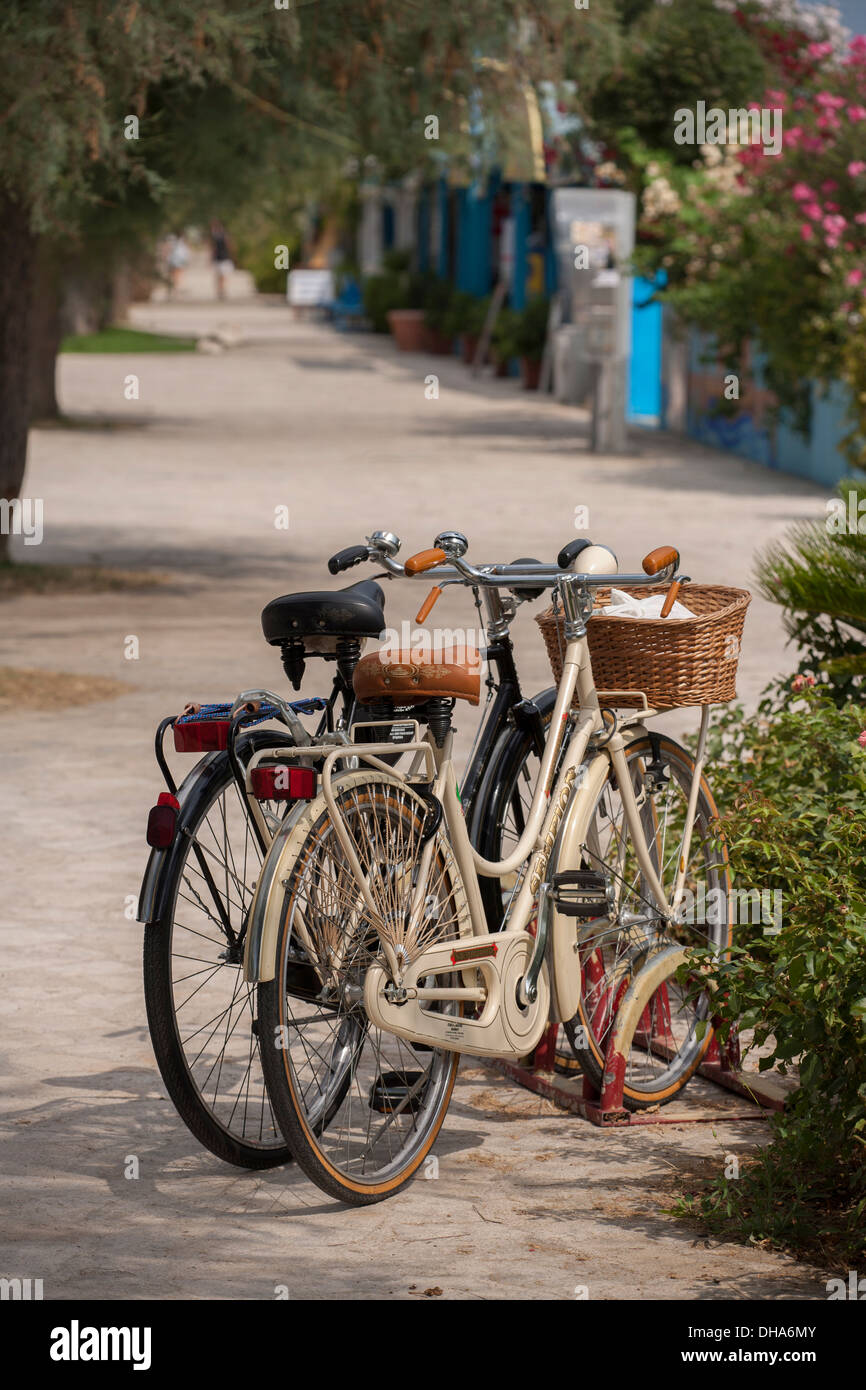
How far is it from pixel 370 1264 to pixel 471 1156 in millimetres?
634

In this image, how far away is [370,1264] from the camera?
150 inches

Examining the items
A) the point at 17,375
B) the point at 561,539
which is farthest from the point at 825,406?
the point at 17,375

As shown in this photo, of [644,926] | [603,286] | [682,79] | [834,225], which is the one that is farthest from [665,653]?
[682,79]

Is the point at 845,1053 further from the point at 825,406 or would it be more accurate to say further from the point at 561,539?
the point at 825,406

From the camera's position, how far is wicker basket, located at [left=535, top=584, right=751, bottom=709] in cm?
434

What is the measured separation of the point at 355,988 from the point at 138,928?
1.98 metres

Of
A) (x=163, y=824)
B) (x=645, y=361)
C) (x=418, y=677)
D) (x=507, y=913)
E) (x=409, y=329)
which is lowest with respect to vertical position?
(x=507, y=913)

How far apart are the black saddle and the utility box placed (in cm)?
1639

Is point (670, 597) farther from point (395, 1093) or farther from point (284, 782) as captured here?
point (395, 1093)

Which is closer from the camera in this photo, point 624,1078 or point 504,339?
point 624,1078

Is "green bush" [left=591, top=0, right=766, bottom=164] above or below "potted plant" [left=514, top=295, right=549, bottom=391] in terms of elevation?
above

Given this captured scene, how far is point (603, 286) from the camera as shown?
20.5 meters

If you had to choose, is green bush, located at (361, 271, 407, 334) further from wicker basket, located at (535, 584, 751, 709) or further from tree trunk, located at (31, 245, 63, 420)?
wicker basket, located at (535, 584, 751, 709)

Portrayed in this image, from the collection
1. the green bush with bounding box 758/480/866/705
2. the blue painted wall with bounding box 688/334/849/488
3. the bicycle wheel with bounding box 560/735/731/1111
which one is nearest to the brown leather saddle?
the bicycle wheel with bounding box 560/735/731/1111
